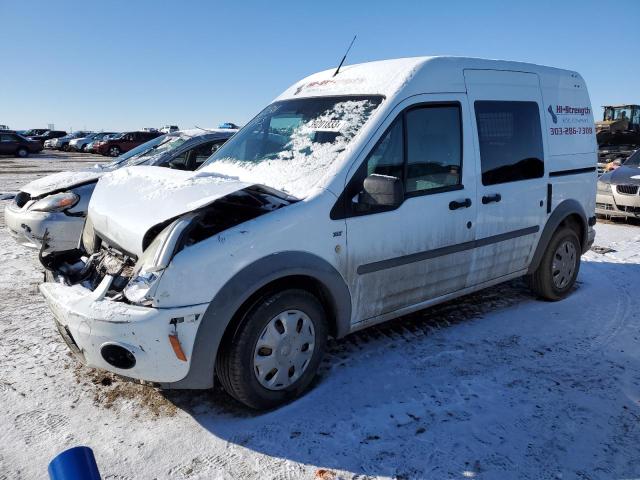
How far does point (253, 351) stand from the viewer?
9.54 feet

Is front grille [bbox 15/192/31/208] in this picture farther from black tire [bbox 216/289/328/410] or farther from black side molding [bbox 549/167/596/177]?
black side molding [bbox 549/167/596/177]

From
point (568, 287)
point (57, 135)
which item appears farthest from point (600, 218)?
point (57, 135)

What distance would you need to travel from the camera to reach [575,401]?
3203mm

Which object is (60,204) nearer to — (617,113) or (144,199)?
(144,199)

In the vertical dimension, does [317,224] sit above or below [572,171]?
below

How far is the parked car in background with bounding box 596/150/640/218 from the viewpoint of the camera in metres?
8.91

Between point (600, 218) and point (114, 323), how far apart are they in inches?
391

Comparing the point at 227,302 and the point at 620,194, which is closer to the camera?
the point at 227,302

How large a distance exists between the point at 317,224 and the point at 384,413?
1.20 meters

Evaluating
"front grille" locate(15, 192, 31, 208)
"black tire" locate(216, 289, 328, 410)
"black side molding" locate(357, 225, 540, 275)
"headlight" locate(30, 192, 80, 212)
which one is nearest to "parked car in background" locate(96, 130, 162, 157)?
"front grille" locate(15, 192, 31, 208)

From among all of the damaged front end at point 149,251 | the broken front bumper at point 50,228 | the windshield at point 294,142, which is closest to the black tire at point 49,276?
the damaged front end at point 149,251

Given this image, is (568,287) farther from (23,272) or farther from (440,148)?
(23,272)

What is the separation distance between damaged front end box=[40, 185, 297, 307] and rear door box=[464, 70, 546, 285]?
181cm

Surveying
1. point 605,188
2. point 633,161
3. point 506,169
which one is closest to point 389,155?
point 506,169
